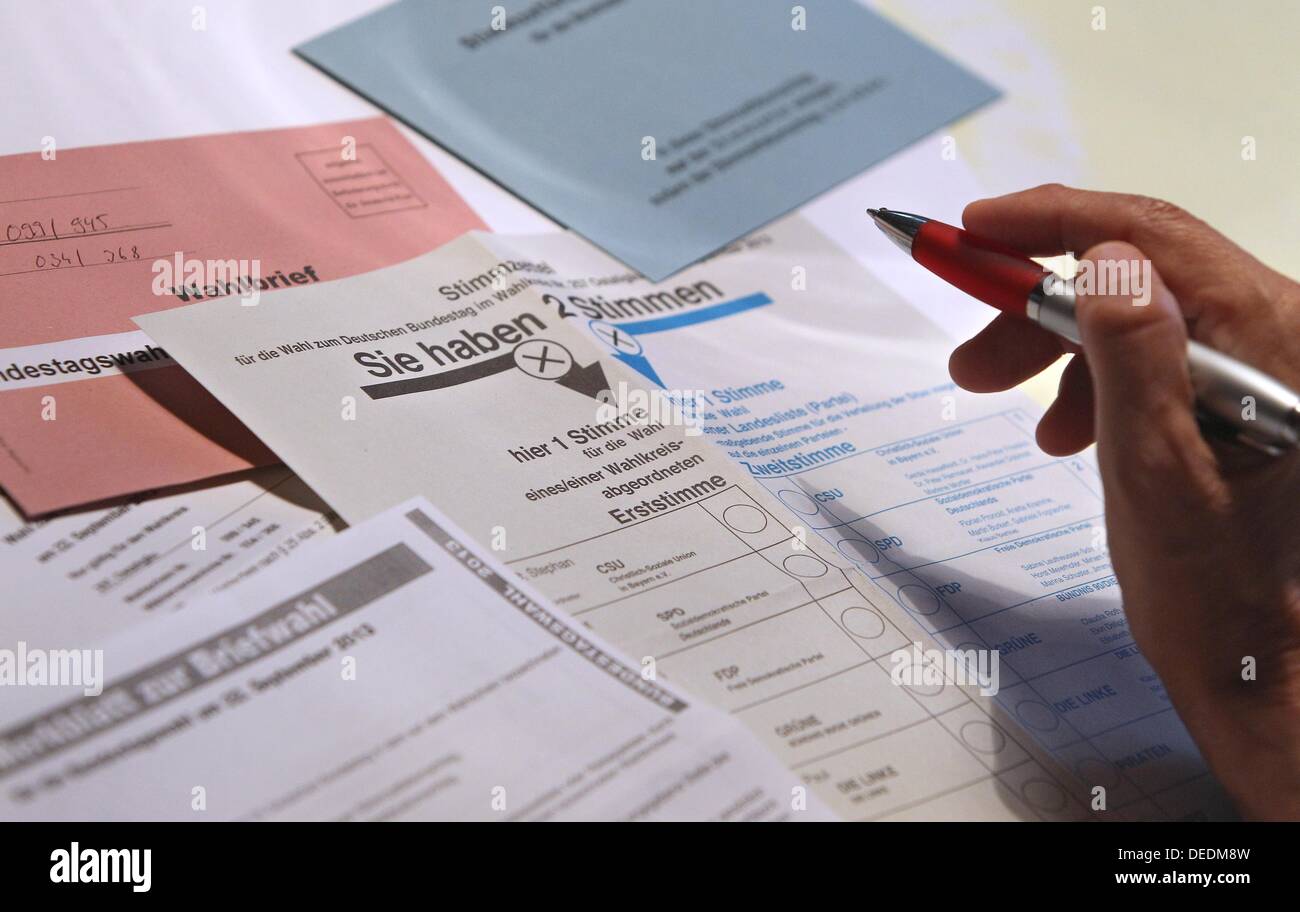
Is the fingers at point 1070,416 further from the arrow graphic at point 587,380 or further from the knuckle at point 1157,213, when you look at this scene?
the arrow graphic at point 587,380

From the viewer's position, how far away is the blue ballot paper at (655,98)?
2.39 feet

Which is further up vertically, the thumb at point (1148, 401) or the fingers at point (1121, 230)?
the fingers at point (1121, 230)

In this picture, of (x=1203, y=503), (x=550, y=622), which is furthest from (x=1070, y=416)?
(x=550, y=622)

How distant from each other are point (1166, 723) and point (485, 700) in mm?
290

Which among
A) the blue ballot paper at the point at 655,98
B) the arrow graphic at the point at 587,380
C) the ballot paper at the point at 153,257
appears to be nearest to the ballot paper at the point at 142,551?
the ballot paper at the point at 153,257

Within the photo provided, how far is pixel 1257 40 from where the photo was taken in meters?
0.92

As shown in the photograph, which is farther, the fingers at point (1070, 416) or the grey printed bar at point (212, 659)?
the fingers at point (1070, 416)

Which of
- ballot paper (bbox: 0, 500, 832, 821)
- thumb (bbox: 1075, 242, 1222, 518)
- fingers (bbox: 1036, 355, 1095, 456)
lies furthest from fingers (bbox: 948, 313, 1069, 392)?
ballot paper (bbox: 0, 500, 832, 821)

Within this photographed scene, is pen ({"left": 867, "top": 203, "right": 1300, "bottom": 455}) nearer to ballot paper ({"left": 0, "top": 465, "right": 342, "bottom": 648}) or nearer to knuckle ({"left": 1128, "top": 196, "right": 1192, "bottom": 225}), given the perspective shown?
knuckle ({"left": 1128, "top": 196, "right": 1192, "bottom": 225})

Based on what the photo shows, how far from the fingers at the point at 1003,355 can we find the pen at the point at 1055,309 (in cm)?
6

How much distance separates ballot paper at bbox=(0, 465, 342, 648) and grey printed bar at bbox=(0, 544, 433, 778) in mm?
34

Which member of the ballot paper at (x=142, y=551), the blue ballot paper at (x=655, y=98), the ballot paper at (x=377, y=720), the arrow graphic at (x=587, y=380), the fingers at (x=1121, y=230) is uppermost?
the blue ballot paper at (x=655, y=98)

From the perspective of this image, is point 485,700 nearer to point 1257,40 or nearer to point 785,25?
point 785,25

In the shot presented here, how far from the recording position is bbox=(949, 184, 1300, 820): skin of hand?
43 cm
